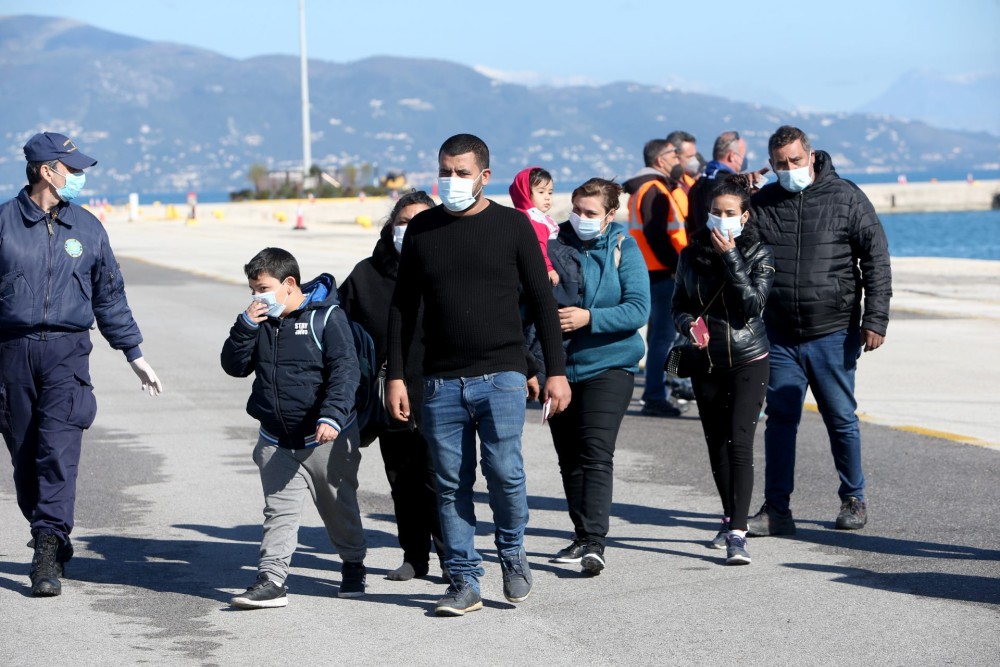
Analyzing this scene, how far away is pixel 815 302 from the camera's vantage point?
7.39 m

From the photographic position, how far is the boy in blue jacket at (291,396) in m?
6.09

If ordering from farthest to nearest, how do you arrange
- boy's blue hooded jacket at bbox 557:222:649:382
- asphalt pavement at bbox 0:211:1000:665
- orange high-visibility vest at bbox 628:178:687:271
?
orange high-visibility vest at bbox 628:178:687:271
boy's blue hooded jacket at bbox 557:222:649:382
asphalt pavement at bbox 0:211:1000:665

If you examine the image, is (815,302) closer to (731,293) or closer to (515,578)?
(731,293)

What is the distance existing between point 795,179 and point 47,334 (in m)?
3.66

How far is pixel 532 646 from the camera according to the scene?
18.1ft

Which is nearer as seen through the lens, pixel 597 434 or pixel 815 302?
pixel 597 434

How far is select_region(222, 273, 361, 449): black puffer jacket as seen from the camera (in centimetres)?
608

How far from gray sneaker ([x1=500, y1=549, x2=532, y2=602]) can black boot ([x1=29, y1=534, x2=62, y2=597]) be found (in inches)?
78.2

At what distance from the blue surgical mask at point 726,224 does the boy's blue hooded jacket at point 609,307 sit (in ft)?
1.40

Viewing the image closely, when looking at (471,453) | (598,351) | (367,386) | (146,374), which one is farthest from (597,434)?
(146,374)

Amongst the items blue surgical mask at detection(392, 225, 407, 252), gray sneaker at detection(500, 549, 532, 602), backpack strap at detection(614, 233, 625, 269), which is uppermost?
blue surgical mask at detection(392, 225, 407, 252)

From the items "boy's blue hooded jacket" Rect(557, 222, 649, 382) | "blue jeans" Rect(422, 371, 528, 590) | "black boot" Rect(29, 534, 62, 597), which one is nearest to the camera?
"blue jeans" Rect(422, 371, 528, 590)

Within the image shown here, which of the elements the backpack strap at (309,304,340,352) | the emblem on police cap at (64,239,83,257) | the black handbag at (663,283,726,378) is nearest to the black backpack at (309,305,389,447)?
the backpack strap at (309,304,340,352)

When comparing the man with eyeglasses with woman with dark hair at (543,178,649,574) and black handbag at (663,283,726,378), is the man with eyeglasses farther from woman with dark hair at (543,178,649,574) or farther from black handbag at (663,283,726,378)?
woman with dark hair at (543,178,649,574)
